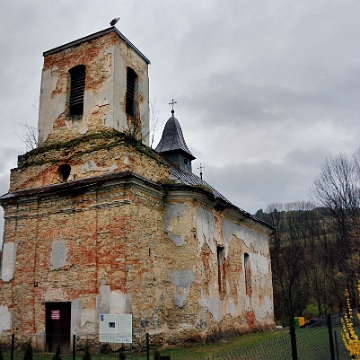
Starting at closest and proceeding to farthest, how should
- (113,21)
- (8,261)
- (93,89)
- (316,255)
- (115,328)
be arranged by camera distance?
(115,328)
(8,261)
(93,89)
(113,21)
(316,255)

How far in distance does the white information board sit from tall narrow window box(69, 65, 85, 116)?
7.19m

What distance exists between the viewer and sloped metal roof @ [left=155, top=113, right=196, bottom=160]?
20.9m

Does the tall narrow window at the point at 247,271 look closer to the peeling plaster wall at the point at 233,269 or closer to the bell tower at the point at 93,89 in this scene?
the peeling plaster wall at the point at 233,269

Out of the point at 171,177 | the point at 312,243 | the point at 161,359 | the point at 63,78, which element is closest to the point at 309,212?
the point at 312,243

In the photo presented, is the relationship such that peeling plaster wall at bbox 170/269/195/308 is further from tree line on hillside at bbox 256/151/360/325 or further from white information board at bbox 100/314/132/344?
tree line on hillside at bbox 256/151/360/325

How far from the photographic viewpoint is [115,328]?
10.2m

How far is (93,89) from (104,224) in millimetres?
4871

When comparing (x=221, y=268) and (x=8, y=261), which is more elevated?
(x=8, y=261)

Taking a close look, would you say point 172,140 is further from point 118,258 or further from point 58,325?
point 58,325

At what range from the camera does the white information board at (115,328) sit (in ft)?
33.0

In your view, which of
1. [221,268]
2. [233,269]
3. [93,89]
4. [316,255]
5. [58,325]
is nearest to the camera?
[58,325]

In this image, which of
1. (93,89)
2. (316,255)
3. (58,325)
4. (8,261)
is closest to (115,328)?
(58,325)

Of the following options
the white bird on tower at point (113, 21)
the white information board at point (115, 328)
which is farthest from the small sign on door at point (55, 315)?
the white bird on tower at point (113, 21)

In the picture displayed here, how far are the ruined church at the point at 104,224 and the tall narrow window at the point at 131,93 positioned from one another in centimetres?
4
